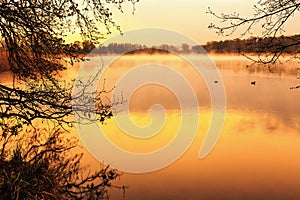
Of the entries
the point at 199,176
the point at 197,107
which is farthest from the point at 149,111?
the point at 199,176

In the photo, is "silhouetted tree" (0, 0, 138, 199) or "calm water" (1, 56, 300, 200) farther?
"calm water" (1, 56, 300, 200)

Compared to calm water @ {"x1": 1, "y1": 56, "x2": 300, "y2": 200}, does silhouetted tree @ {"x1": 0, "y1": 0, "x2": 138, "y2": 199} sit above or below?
above

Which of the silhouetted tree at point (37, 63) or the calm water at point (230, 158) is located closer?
the silhouetted tree at point (37, 63)

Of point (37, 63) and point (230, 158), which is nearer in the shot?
point (37, 63)

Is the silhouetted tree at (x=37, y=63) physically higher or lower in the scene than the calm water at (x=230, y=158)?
higher

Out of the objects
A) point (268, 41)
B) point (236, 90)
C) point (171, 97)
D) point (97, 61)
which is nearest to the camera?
point (268, 41)

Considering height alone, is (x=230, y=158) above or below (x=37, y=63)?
below

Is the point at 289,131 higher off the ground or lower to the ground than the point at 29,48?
lower

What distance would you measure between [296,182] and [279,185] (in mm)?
503

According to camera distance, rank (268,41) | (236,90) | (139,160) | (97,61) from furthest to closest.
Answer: (236,90) → (139,160) → (97,61) → (268,41)

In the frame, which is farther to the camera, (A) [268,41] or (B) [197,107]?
(B) [197,107]

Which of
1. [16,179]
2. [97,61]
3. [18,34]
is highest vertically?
[18,34]

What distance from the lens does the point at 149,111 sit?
65.6 feet

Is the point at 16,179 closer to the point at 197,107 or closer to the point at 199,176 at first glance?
the point at 199,176
